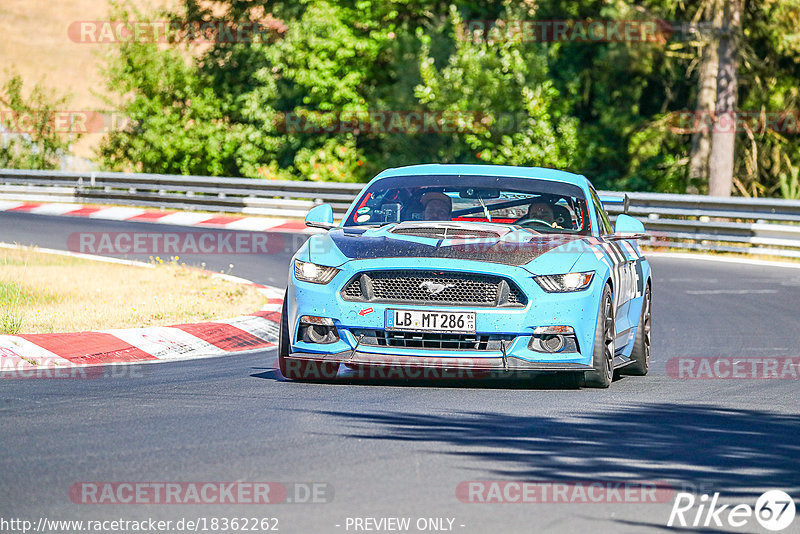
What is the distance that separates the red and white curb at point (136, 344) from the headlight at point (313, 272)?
2.06 m

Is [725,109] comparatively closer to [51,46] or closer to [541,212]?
[541,212]

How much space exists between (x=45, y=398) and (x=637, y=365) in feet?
15.0

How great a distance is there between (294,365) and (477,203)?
1.97 m

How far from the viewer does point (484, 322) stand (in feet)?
28.6

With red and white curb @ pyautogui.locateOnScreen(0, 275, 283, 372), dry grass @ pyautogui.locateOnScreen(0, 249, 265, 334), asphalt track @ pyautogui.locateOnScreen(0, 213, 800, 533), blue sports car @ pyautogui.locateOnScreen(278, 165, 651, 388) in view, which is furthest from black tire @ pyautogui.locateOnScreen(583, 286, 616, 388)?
dry grass @ pyautogui.locateOnScreen(0, 249, 265, 334)

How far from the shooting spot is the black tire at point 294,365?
9148 millimetres

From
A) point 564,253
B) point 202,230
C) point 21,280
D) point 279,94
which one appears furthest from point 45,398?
point 279,94

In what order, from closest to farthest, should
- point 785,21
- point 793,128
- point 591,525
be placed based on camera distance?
point 591,525
point 785,21
point 793,128

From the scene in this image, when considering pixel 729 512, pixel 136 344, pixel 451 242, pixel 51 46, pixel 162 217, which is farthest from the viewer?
A: pixel 51 46

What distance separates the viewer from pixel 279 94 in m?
42.7

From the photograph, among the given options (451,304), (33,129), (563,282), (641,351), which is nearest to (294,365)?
(451,304)

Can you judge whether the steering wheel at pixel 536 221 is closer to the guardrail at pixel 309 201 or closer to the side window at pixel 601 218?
the side window at pixel 601 218

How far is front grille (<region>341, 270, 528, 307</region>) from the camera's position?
28.8 ft

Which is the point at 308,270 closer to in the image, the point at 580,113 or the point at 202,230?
the point at 202,230
